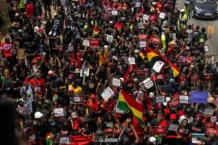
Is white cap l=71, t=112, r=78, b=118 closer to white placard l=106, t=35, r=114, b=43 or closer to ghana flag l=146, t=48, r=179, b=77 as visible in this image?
ghana flag l=146, t=48, r=179, b=77

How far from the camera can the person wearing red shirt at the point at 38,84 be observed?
1176 centimetres

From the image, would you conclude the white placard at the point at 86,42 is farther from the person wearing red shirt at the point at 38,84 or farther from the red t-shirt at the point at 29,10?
the red t-shirt at the point at 29,10

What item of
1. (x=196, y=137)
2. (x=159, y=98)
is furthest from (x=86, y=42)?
(x=196, y=137)

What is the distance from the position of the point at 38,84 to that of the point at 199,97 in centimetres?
515

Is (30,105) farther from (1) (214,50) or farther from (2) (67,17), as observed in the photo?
(1) (214,50)

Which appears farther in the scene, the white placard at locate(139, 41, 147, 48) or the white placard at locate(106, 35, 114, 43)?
the white placard at locate(106, 35, 114, 43)

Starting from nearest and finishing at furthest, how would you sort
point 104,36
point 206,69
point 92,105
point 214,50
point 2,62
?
point 92,105 < point 2,62 < point 206,69 < point 104,36 < point 214,50

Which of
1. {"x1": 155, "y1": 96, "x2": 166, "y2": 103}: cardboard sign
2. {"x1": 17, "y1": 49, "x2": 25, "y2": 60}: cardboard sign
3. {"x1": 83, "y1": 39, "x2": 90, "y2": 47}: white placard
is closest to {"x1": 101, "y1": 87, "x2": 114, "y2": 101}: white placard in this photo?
{"x1": 155, "y1": 96, "x2": 166, "y2": 103}: cardboard sign

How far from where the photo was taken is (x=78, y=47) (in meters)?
14.8

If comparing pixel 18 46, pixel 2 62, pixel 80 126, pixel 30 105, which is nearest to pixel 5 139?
pixel 80 126

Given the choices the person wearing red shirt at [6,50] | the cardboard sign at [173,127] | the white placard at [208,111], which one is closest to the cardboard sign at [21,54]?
the person wearing red shirt at [6,50]

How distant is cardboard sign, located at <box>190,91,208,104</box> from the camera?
35.6ft

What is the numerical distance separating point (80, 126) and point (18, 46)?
17.8 ft

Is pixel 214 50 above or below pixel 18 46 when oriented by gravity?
below
